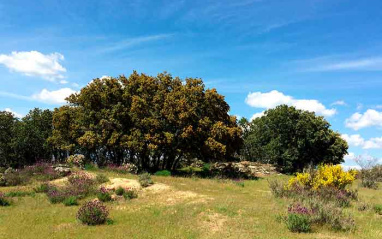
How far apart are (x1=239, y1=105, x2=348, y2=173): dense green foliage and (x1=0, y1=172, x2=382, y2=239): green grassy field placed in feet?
90.0

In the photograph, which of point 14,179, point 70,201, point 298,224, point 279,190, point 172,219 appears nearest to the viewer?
point 298,224

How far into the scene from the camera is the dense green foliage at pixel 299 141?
148ft

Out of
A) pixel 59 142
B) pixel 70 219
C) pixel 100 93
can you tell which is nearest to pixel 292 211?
pixel 70 219

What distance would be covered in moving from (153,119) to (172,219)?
56.6 feet

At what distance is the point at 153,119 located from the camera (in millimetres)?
30531

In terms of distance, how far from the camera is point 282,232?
12086 mm

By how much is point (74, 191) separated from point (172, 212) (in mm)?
8021

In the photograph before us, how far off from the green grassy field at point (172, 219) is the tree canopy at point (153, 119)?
10.8m

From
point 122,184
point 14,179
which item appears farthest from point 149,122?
point 14,179

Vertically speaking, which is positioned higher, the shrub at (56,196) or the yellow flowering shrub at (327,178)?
the yellow flowering shrub at (327,178)

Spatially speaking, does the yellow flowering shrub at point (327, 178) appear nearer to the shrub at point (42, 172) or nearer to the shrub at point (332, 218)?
the shrub at point (332, 218)

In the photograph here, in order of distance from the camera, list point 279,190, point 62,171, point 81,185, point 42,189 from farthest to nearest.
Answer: point 62,171 < point 81,185 < point 42,189 < point 279,190

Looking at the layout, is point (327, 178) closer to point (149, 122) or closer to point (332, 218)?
point (332, 218)

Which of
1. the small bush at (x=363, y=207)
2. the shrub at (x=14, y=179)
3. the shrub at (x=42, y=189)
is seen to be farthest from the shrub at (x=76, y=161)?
the small bush at (x=363, y=207)
